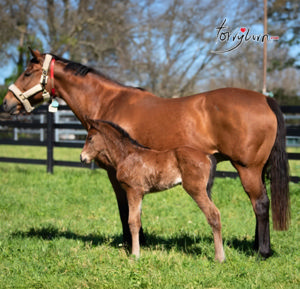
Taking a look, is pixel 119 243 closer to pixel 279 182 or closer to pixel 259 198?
pixel 259 198

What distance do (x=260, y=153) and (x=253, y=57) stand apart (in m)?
19.5

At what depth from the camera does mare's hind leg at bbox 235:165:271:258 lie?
4164 millimetres

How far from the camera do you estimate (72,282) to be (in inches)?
134

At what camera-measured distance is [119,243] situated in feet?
16.0

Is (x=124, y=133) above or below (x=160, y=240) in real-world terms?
above

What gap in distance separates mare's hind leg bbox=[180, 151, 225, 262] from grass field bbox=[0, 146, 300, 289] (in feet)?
1.03

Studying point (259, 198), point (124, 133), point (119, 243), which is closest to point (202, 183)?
point (259, 198)

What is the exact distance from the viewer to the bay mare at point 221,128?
4.19 meters

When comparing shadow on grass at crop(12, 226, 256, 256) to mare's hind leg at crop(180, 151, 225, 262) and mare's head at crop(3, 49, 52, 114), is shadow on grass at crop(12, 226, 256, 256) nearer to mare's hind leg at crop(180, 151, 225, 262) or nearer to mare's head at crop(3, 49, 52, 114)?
mare's hind leg at crop(180, 151, 225, 262)

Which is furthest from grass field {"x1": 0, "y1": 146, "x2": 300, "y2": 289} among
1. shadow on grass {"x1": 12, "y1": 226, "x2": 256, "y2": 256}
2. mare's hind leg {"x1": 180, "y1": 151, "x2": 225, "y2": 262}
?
mare's hind leg {"x1": 180, "y1": 151, "x2": 225, "y2": 262}

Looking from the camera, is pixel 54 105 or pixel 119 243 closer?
pixel 119 243

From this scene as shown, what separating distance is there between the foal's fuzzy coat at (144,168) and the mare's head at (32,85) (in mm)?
1062

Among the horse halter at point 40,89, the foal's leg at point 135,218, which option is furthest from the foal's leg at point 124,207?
the horse halter at point 40,89

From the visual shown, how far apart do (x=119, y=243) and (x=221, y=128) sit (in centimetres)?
192
